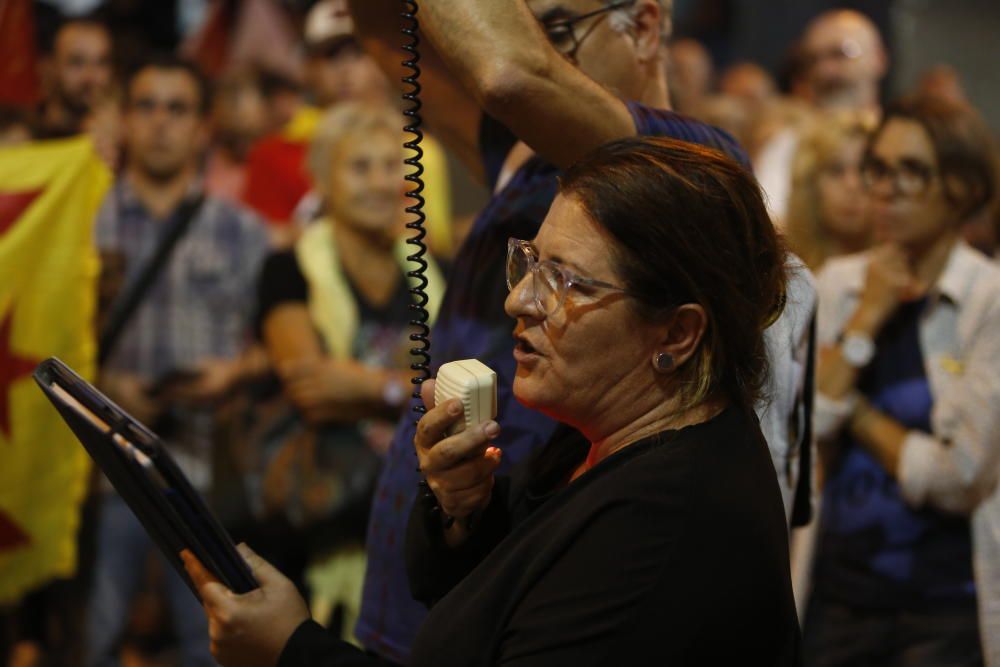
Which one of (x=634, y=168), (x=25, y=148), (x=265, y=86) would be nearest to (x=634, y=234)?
(x=634, y=168)

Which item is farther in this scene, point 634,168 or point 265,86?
point 265,86

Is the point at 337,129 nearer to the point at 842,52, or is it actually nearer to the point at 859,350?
the point at 859,350

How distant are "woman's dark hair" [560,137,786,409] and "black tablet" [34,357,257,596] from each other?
64 centimetres

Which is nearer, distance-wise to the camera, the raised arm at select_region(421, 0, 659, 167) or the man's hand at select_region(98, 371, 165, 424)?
the raised arm at select_region(421, 0, 659, 167)

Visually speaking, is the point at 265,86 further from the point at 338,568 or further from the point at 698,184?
the point at 698,184

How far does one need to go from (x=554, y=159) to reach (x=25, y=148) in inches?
106

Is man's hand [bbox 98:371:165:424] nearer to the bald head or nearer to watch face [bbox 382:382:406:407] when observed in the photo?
watch face [bbox 382:382:406:407]

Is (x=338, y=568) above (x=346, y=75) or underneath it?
underneath

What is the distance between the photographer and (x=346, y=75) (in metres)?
6.42

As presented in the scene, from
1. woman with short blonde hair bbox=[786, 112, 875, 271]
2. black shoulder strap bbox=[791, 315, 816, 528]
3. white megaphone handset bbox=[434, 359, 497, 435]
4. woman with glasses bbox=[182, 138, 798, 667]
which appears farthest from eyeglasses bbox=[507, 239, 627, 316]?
woman with short blonde hair bbox=[786, 112, 875, 271]

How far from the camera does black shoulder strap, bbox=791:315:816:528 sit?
2.58 meters

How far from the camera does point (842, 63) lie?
21.9ft

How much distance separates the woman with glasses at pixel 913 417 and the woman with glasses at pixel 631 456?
1.61 metres

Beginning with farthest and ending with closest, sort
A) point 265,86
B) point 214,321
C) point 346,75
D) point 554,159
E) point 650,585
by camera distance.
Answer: point 265,86, point 346,75, point 214,321, point 554,159, point 650,585
